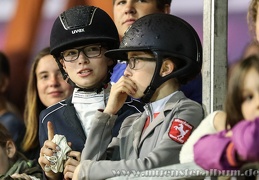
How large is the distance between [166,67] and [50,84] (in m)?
1.88

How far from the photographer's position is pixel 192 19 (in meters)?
6.94

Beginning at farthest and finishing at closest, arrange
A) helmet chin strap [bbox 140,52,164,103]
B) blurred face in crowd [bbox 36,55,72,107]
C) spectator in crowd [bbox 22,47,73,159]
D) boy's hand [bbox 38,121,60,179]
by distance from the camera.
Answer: blurred face in crowd [bbox 36,55,72,107], spectator in crowd [bbox 22,47,73,159], boy's hand [bbox 38,121,60,179], helmet chin strap [bbox 140,52,164,103]

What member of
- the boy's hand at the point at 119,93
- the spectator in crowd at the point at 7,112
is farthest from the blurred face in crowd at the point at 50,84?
the boy's hand at the point at 119,93

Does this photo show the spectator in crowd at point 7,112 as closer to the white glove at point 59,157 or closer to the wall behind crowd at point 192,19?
the wall behind crowd at point 192,19

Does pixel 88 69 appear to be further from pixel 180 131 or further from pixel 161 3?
pixel 180 131

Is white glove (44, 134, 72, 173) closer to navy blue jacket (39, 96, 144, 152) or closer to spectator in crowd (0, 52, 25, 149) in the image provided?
navy blue jacket (39, 96, 144, 152)

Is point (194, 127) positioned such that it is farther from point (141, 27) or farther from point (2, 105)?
point (2, 105)

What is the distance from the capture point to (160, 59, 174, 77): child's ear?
5.29 m

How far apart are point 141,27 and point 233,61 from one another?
1.20 m

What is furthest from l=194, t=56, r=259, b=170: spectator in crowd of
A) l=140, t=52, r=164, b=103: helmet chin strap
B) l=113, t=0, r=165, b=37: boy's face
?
l=113, t=0, r=165, b=37: boy's face

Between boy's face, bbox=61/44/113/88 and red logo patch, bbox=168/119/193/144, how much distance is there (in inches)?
37.9

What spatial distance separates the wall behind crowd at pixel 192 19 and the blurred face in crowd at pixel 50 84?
94 centimetres

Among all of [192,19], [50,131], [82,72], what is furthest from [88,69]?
[192,19]

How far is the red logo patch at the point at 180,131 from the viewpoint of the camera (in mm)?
5012
